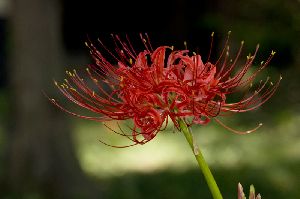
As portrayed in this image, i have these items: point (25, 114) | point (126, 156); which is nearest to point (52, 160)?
point (25, 114)

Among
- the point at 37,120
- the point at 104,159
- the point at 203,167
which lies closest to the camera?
the point at 203,167

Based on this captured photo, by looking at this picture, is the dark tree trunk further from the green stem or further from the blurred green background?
the green stem

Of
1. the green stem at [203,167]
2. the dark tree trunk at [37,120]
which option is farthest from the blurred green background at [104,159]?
the green stem at [203,167]

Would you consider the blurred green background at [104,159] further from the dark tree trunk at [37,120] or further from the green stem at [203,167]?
the green stem at [203,167]

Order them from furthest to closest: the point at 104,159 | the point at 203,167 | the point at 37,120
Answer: the point at 104,159 < the point at 37,120 < the point at 203,167

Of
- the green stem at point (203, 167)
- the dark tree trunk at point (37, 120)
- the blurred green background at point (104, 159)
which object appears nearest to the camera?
the green stem at point (203, 167)

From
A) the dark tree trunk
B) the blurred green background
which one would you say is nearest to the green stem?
the blurred green background

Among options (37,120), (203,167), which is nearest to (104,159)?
(37,120)

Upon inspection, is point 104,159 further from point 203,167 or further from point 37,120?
point 203,167

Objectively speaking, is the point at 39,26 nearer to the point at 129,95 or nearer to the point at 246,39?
the point at 246,39
